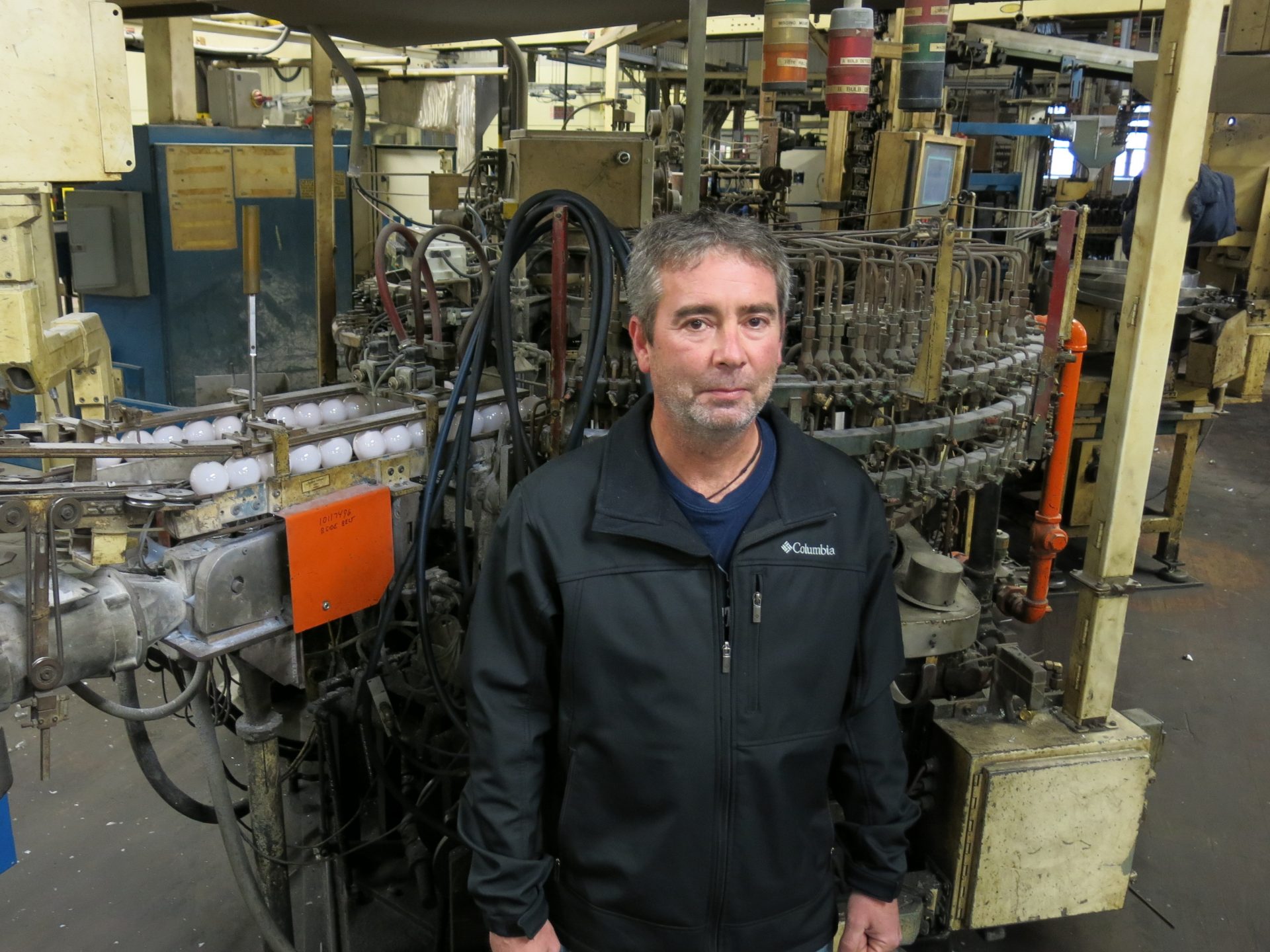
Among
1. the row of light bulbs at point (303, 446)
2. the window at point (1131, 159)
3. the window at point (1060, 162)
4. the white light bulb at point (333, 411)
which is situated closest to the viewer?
the row of light bulbs at point (303, 446)

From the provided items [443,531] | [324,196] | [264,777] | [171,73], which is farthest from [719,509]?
[171,73]

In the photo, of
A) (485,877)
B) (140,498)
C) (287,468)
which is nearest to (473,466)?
(287,468)

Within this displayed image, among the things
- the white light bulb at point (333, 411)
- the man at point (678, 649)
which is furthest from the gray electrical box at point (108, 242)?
the man at point (678, 649)

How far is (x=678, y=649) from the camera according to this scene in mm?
1433

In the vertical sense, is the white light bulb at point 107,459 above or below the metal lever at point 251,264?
below

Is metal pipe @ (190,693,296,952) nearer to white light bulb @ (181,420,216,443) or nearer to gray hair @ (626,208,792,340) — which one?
white light bulb @ (181,420,216,443)

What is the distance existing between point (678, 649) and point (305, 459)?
1.08 meters

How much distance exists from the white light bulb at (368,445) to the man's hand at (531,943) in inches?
43.9

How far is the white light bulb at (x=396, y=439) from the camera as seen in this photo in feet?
7.73

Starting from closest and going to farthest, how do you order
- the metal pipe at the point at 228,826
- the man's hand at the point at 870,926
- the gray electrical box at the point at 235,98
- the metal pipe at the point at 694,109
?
the man's hand at the point at 870,926, the metal pipe at the point at 228,826, the metal pipe at the point at 694,109, the gray electrical box at the point at 235,98

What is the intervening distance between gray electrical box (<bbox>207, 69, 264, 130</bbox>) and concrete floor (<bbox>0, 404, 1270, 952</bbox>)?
3.37 meters

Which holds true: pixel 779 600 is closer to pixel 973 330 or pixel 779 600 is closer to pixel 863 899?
pixel 863 899

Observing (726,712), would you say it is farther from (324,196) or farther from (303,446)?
(324,196)

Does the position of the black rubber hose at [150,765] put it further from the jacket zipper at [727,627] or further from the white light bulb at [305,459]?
the jacket zipper at [727,627]
